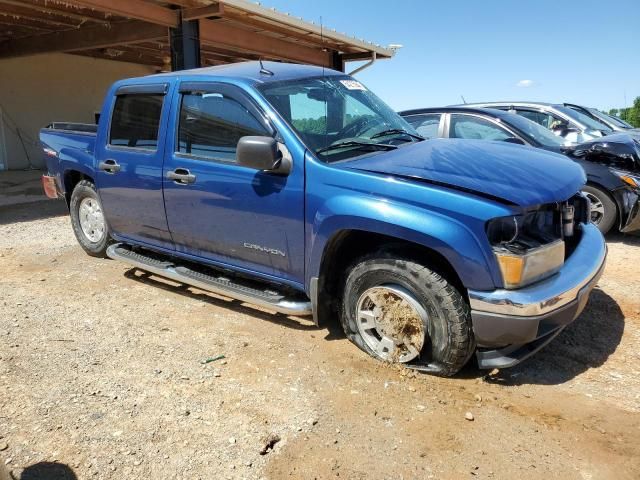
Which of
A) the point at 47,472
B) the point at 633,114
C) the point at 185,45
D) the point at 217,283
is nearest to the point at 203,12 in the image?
the point at 185,45

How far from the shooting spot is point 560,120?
7527mm

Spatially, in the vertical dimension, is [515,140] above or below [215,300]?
above

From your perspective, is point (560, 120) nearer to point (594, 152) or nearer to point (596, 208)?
point (594, 152)

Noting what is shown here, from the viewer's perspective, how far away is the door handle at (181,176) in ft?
13.0

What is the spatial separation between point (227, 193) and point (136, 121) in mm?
1455

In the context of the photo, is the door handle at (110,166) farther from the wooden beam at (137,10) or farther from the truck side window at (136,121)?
the wooden beam at (137,10)

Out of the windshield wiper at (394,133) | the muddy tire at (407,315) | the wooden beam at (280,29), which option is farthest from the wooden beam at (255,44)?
the muddy tire at (407,315)

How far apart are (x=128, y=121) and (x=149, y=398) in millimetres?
2658

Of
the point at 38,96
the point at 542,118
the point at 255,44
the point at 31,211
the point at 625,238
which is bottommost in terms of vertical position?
the point at 31,211

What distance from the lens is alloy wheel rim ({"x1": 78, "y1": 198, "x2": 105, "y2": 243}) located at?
5.53m

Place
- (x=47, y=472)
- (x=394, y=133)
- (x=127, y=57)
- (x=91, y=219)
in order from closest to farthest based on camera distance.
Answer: (x=47, y=472), (x=394, y=133), (x=91, y=219), (x=127, y=57)

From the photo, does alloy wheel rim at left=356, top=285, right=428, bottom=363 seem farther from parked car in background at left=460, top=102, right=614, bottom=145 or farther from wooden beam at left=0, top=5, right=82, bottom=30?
wooden beam at left=0, top=5, right=82, bottom=30

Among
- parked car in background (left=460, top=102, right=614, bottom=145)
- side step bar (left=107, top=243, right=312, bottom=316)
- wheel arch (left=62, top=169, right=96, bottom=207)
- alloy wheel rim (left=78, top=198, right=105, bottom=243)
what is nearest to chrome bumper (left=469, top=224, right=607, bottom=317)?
side step bar (left=107, top=243, right=312, bottom=316)

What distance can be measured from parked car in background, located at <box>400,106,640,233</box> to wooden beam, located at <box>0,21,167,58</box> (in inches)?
258
